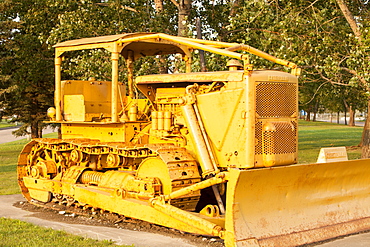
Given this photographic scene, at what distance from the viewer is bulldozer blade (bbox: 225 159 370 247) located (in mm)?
7020

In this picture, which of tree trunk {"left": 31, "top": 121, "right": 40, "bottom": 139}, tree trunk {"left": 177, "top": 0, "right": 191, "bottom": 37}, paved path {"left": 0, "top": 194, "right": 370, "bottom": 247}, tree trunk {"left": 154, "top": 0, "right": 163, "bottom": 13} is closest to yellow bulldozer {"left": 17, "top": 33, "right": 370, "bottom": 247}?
paved path {"left": 0, "top": 194, "right": 370, "bottom": 247}

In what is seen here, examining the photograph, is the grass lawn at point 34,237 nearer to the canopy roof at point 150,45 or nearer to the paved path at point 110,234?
the paved path at point 110,234

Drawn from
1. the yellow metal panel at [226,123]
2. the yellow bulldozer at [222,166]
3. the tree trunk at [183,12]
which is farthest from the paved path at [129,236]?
the tree trunk at [183,12]

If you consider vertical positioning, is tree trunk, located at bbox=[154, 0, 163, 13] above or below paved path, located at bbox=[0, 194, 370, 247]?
above

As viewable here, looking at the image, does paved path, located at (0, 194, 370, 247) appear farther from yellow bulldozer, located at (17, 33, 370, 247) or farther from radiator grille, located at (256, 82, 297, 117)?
radiator grille, located at (256, 82, 297, 117)

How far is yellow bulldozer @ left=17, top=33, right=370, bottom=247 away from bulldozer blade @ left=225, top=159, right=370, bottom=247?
0.05 feet

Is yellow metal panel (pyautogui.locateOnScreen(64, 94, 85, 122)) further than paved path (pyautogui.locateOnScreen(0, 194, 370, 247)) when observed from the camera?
Yes

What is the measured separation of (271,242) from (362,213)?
2.30m

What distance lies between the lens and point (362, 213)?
8750 millimetres

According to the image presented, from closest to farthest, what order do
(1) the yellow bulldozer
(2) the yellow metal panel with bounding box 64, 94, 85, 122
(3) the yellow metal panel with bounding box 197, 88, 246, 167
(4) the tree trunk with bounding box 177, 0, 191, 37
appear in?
(1) the yellow bulldozer < (3) the yellow metal panel with bounding box 197, 88, 246, 167 < (2) the yellow metal panel with bounding box 64, 94, 85, 122 < (4) the tree trunk with bounding box 177, 0, 191, 37

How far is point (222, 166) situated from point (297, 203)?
1.19 m

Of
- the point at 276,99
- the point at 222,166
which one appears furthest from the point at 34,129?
the point at 276,99

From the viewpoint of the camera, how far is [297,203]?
7754 millimetres

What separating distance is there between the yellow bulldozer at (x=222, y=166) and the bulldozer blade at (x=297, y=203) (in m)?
0.02
